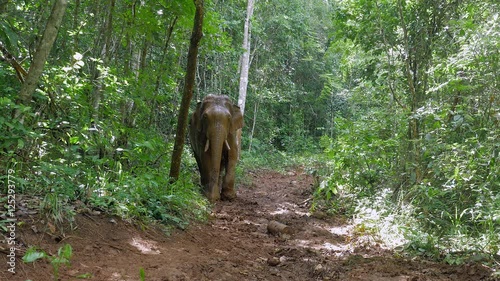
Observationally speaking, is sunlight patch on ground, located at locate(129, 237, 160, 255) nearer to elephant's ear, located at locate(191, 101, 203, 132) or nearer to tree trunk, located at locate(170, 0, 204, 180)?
tree trunk, located at locate(170, 0, 204, 180)

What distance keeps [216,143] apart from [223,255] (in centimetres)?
340

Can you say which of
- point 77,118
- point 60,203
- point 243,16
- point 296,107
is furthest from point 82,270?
point 296,107

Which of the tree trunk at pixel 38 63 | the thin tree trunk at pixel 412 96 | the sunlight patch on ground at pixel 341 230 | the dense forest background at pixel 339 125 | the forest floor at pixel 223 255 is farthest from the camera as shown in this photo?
the thin tree trunk at pixel 412 96

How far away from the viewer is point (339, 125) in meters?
8.08

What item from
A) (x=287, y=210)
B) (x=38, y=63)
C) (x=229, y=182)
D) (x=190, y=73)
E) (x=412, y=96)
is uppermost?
(x=412, y=96)

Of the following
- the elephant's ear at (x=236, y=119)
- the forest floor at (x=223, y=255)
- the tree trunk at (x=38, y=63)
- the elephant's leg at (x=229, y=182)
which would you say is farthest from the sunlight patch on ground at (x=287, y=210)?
the tree trunk at (x=38, y=63)

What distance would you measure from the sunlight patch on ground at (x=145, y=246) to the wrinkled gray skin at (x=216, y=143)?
3.42 meters

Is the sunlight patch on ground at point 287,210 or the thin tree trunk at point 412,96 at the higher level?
the thin tree trunk at point 412,96

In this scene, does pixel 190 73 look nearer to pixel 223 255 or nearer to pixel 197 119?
pixel 223 255

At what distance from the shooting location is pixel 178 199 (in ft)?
17.3

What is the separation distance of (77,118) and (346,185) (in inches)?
204

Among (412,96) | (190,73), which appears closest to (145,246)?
(190,73)

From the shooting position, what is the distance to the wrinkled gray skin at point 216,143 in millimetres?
7559

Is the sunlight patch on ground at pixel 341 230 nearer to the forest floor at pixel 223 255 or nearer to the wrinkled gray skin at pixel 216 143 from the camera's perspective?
the forest floor at pixel 223 255
